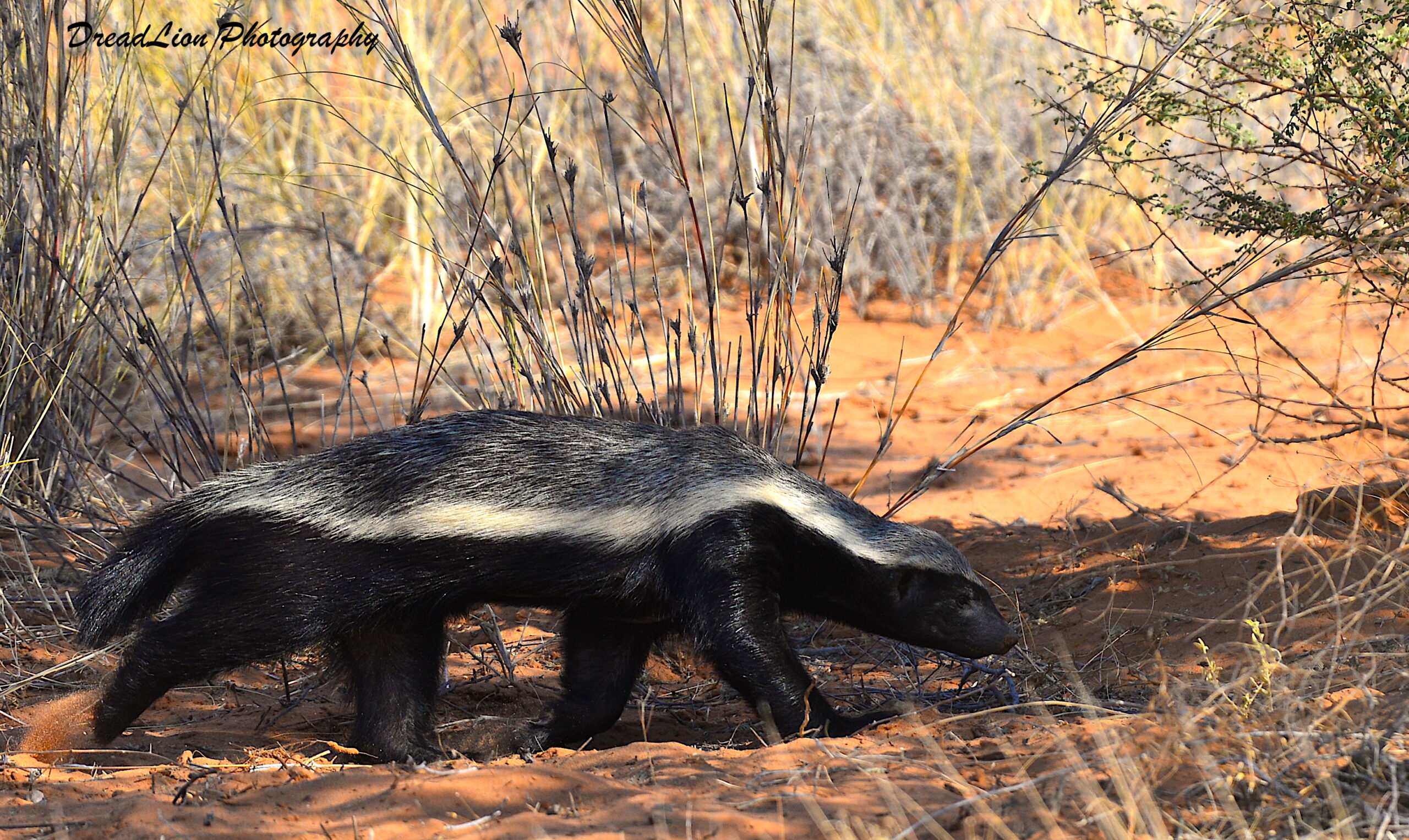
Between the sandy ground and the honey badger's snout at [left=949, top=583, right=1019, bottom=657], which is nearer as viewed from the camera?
the sandy ground

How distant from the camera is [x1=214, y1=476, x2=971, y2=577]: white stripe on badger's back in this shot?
3.58 m

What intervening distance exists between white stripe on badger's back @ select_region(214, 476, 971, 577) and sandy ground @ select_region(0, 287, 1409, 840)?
560 millimetres

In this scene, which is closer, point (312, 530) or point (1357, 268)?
point (312, 530)

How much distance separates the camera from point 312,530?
3572mm

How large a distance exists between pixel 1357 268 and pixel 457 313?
20.9 feet

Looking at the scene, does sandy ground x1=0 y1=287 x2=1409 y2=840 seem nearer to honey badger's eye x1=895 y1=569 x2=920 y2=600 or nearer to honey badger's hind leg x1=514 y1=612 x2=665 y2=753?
honey badger's hind leg x1=514 y1=612 x2=665 y2=753

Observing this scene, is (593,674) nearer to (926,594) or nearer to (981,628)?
(926,594)

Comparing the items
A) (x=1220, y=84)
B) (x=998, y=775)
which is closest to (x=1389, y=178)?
(x=1220, y=84)

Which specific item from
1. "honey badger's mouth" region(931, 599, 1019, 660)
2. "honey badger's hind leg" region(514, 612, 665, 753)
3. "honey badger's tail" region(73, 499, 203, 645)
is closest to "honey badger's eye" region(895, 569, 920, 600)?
"honey badger's mouth" region(931, 599, 1019, 660)

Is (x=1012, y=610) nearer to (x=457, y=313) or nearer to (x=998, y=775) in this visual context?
(x=998, y=775)

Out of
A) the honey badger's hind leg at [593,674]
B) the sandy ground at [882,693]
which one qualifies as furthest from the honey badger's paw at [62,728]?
the honey badger's hind leg at [593,674]

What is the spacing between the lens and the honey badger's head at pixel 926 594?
3.80 meters

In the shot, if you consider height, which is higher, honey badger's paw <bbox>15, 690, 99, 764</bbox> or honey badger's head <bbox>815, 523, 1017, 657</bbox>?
honey badger's head <bbox>815, 523, 1017, 657</bbox>

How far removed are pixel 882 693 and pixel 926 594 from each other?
50cm
